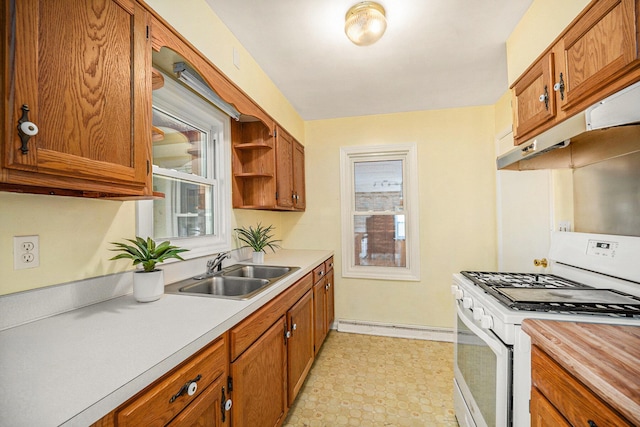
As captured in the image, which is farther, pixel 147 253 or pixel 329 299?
pixel 329 299

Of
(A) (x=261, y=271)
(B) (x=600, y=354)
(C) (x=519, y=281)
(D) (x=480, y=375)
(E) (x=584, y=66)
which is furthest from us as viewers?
(A) (x=261, y=271)

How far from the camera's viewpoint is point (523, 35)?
1636 mm

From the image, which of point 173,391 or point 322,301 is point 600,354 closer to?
point 173,391

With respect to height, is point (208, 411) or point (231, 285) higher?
point (231, 285)

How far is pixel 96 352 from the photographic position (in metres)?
0.73

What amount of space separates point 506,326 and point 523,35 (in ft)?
5.62

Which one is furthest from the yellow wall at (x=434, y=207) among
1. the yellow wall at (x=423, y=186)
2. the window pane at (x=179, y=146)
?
the window pane at (x=179, y=146)

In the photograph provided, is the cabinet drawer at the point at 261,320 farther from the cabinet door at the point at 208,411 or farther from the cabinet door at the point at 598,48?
the cabinet door at the point at 598,48

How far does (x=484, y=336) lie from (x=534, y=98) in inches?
53.0

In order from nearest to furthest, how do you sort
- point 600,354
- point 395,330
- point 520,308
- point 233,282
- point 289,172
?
point 600,354 → point 520,308 → point 233,282 → point 289,172 → point 395,330

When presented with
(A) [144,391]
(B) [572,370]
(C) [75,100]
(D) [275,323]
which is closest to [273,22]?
(C) [75,100]

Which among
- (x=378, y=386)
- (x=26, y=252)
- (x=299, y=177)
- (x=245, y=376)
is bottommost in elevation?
(x=378, y=386)

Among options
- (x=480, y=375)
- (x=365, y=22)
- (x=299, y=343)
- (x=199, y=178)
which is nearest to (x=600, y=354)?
(x=480, y=375)

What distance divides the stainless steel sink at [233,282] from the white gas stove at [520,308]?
1.06 m
